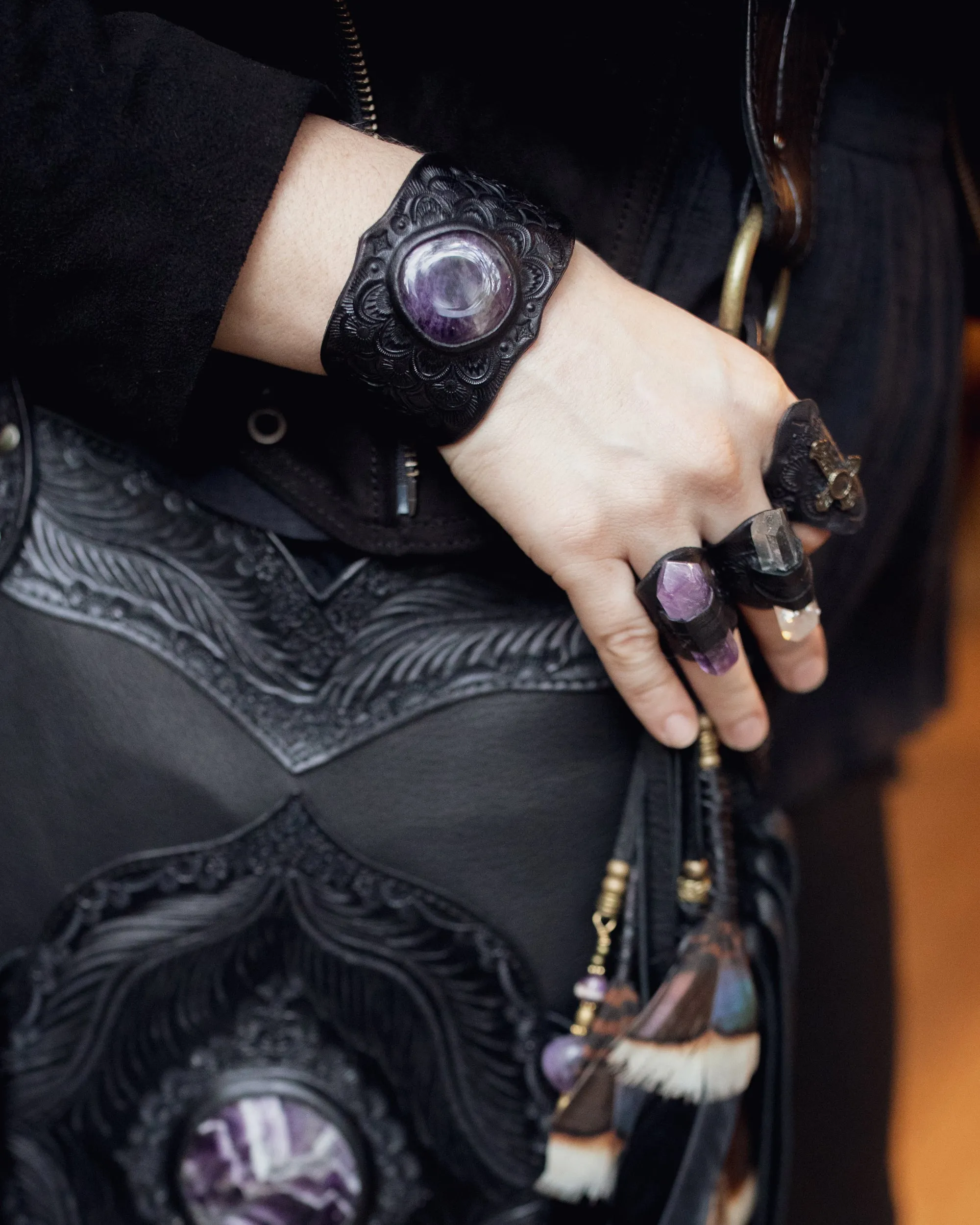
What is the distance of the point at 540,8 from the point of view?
524 millimetres

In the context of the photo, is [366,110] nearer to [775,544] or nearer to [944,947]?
[775,544]

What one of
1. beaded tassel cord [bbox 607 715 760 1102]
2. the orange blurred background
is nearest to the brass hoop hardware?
beaded tassel cord [bbox 607 715 760 1102]

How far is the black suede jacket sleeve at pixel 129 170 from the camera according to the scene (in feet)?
1.54

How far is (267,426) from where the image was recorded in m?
0.60

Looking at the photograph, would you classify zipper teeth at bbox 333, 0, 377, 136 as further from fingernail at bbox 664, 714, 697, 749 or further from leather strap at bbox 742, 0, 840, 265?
fingernail at bbox 664, 714, 697, 749

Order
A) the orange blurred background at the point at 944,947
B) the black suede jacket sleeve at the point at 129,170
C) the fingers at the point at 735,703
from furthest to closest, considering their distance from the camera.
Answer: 1. the orange blurred background at the point at 944,947
2. the fingers at the point at 735,703
3. the black suede jacket sleeve at the point at 129,170

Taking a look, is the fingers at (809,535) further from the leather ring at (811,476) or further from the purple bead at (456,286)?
the purple bead at (456,286)

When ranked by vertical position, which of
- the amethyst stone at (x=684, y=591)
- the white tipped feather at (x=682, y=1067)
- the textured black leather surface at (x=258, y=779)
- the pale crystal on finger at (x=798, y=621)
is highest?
the pale crystal on finger at (x=798, y=621)

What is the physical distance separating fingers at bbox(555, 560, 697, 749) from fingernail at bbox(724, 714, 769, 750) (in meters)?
0.03

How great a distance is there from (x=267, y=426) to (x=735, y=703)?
303mm

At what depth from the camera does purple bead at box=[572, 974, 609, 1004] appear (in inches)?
24.5

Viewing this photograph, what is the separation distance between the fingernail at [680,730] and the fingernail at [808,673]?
0.28 feet

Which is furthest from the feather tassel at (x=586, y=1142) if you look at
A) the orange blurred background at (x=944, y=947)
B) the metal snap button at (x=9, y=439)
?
the orange blurred background at (x=944, y=947)

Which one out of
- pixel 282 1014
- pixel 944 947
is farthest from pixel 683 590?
pixel 944 947
